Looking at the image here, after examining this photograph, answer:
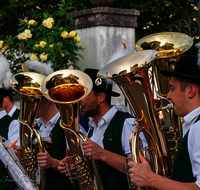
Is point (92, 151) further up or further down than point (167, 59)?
further down

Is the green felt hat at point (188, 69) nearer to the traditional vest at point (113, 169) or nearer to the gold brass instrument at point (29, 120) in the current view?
the traditional vest at point (113, 169)

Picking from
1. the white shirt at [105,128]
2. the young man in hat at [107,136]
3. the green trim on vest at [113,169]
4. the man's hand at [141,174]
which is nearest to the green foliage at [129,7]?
the young man in hat at [107,136]

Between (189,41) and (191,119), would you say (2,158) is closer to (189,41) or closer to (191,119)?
(191,119)

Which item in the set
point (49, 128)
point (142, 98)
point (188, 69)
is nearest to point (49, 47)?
point (49, 128)

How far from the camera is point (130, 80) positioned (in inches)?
85.0

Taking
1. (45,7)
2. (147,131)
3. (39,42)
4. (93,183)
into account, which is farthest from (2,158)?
(45,7)

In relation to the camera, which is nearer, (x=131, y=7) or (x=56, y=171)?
(x=56, y=171)

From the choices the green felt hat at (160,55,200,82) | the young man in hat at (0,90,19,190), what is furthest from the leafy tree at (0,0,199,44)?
the green felt hat at (160,55,200,82)

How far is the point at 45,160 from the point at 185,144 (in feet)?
5.15

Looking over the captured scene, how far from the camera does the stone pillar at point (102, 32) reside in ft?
16.6

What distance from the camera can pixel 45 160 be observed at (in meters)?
2.82

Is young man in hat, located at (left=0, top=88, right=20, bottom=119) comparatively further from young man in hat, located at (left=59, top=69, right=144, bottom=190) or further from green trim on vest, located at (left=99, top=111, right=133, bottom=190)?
green trim on vest, located at (left=99, top=111, right=133, bottom=190)

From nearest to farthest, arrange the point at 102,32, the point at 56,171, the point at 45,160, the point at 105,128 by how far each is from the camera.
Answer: the point at 105,128 → the point at 45,160 → the point at 56,171 → the point at 102,32

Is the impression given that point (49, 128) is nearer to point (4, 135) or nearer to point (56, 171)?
point (56, 171)
